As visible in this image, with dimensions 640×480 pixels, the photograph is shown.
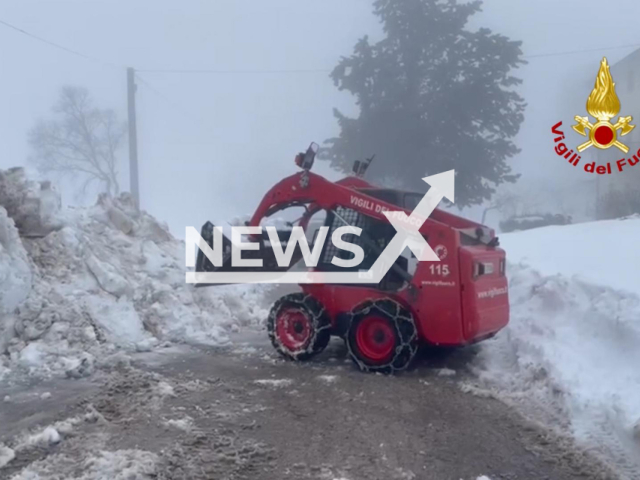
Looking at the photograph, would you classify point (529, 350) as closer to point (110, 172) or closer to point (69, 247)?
point (69, 247)

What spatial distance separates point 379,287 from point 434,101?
68.6ft

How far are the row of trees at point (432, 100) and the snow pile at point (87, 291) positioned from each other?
1659cm

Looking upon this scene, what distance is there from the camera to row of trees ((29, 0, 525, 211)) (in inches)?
1066

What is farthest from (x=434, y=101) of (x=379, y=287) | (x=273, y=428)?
(x=273, y=428)

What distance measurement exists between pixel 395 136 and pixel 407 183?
1977 millimetres

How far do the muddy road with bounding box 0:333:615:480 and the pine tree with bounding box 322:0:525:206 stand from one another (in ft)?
66.7

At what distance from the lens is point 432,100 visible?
89.7 feet

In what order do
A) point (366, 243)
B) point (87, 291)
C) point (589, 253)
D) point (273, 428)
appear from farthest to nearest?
point (589, 253)
point (87, 291)
point (366, 243)
point (273, 428)

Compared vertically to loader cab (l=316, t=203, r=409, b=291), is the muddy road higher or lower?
lower

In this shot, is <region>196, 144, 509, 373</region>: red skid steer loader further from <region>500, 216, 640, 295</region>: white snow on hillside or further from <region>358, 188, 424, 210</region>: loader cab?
<region>500, 216, 640, 295</region>: white snow on hillside

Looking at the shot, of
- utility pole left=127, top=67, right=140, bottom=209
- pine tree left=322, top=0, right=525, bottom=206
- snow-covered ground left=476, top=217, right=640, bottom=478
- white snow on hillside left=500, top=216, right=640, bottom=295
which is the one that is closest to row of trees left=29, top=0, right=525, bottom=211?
pine tree left=322, top=0, right=525, bottom=206

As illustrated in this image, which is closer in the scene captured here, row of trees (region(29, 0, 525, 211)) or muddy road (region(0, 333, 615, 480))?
muddy road (region(0, 333, 615, 480))

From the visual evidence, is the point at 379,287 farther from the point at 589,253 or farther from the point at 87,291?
the point at 589,253

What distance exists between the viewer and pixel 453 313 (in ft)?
22.8
